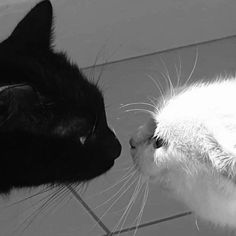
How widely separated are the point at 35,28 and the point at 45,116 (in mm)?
254

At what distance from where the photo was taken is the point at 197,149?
1.27 metres

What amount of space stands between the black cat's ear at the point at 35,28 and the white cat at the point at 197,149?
1.10 ft

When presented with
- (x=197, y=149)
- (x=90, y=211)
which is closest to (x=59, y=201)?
(x=90, y=211)

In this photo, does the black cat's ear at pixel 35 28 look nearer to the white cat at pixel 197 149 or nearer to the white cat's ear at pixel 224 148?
the white cat at pixel 197 149

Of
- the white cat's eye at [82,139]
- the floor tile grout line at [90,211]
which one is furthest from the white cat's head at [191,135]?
the floor tile grout line at [90,211]

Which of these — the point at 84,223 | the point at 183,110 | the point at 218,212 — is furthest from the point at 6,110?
the point at 84,223

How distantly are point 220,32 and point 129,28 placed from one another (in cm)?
42

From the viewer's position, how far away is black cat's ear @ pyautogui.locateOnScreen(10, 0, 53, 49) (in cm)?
152

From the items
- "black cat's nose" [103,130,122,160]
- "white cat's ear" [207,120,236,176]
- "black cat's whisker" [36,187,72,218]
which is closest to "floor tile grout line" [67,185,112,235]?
"black cat's whisker" [36,187,72,218]

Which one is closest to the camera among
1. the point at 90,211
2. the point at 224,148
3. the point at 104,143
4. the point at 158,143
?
the point at 224,148

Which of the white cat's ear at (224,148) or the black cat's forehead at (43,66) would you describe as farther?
the black cat's forehead at (43,66)

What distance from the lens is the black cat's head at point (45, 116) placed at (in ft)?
4.50

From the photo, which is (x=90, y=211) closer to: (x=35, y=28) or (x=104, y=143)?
(x=104, y=143)

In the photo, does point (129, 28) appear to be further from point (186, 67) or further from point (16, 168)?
point (16, 168)
